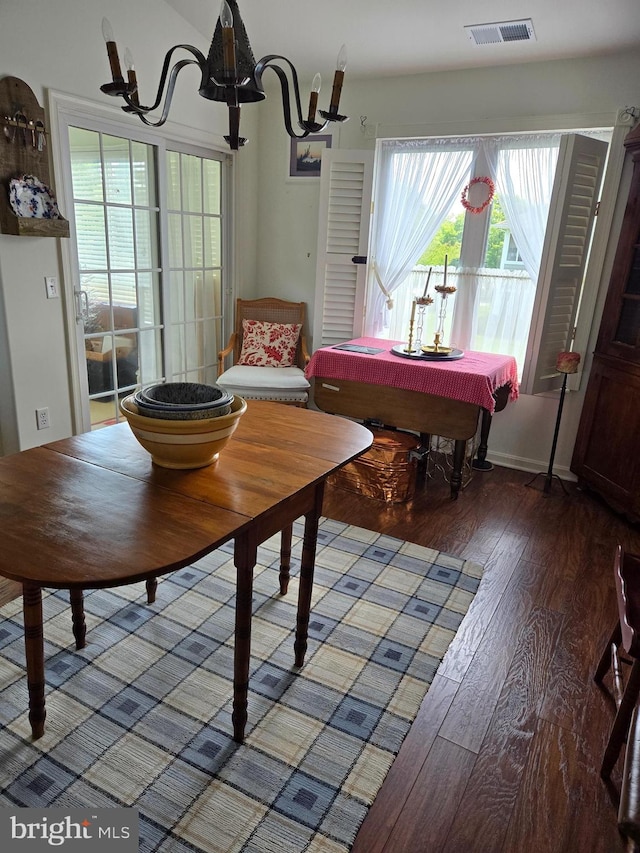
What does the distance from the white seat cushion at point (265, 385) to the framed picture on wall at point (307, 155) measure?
1468mm

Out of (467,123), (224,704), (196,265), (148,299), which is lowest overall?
(224,704)

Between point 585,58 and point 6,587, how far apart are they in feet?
12.7

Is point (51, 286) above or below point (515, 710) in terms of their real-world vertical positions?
above

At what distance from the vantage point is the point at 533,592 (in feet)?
7.98

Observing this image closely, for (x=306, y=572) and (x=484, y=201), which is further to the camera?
(x=484, y=201)

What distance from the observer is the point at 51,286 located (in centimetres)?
290

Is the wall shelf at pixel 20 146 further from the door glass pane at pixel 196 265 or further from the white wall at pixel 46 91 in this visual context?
the door glass pane at pixel 196 265

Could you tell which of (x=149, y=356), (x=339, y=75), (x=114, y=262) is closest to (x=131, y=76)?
(x=339, y=75)

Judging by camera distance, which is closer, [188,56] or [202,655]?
[202,655]

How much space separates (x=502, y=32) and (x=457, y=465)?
232 cm

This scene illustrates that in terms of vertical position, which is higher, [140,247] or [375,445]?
[140,247]

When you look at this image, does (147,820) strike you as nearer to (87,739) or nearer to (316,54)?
(87,739)

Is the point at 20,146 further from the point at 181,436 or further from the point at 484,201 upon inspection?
the point at 484,201

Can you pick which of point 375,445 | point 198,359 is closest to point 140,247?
point 198,359
